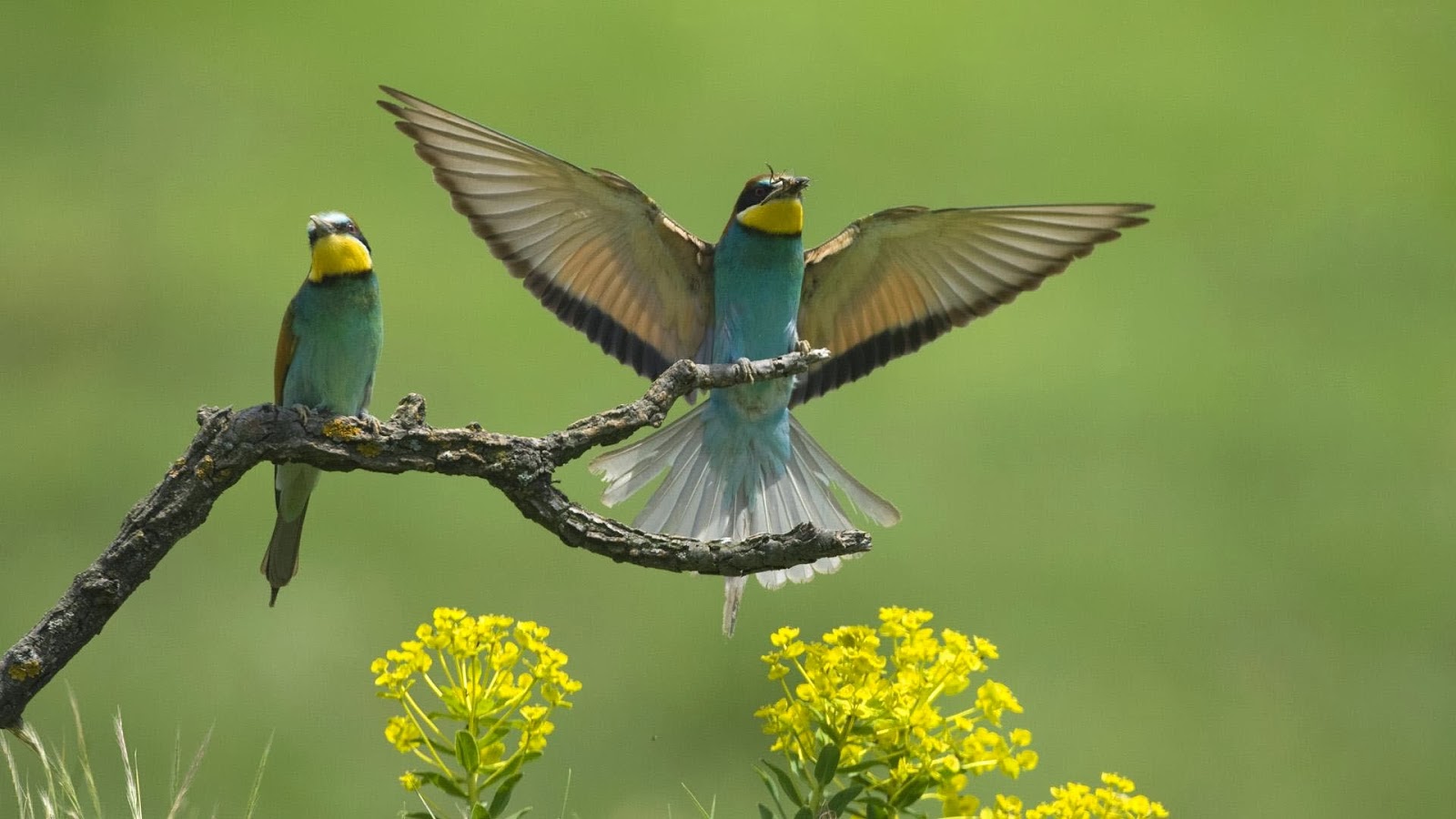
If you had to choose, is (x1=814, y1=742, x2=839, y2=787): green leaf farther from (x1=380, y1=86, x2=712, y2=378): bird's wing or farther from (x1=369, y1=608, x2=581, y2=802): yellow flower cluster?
(x1=380, y1=86, x2=712, y2=378): bird's wing

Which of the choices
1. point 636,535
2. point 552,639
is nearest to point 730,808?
point 552,639

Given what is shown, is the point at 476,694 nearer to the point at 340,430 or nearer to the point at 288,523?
the point at 340,430

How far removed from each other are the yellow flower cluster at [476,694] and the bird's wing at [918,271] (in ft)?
3.41

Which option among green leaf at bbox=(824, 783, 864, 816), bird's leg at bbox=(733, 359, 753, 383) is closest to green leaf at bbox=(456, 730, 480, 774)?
green leaf at bbox=(824, 783, 864, 816)

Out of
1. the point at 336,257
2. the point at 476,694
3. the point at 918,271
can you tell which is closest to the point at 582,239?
the point at 336,257

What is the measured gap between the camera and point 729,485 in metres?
2.38

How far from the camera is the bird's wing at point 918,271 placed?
2307 millimetres

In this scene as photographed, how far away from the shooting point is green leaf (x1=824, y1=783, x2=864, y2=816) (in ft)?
4.46

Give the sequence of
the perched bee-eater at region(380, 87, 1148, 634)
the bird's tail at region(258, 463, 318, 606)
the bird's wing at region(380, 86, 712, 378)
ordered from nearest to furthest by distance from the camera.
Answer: the bird's tail at region(258, 463, 318, 606), the bird's wing at region(380, 86, 712, 378), the perched bee-eater at region(380, 87, 1148, 634)

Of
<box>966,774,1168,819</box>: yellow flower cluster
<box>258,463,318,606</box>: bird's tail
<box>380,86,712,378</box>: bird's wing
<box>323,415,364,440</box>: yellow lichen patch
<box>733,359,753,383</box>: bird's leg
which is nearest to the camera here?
<box>966,774,1168,819</box>: yellow flower cluster

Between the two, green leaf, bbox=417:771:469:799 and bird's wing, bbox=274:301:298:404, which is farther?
bird's wing, bbox=274:301:298:404

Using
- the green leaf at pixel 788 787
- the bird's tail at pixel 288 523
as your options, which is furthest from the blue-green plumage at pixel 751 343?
the green leaf at pixel 788 787

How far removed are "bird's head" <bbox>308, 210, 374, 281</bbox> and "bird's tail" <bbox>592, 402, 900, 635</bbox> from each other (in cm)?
48

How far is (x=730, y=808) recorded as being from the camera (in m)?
3.41
